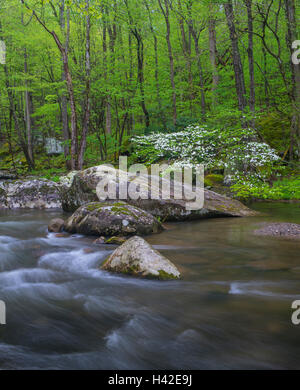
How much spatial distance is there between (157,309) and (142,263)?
0.77 m

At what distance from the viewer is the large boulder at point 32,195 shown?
1045 centimetres

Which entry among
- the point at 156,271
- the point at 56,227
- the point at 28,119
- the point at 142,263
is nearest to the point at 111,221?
the point at 56,227

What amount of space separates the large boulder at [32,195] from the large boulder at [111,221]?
4.67 meters

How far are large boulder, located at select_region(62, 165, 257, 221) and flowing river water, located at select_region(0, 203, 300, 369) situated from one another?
2005 millimetres

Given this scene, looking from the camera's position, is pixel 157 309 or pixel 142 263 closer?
pixel 157 309

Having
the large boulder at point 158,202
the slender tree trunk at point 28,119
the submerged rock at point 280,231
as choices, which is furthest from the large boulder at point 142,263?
the slender tree trunk at point 28,119

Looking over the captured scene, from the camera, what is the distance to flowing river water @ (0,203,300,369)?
230 cm

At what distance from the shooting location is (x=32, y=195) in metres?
10.6

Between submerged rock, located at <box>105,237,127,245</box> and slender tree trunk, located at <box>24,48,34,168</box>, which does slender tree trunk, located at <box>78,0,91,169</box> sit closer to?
slender tree trunk, located at <box>24,48,34,168</box>

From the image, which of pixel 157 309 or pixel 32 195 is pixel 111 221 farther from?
pixel 32 195

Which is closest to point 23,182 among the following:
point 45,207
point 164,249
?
point 45,207

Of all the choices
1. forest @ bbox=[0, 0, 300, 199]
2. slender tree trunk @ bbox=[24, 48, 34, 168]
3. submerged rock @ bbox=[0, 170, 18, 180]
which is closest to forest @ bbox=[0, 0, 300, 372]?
forest @ bbox=[0, 0, 300, 199]

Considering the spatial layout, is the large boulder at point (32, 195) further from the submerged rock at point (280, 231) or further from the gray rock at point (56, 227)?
the submerged rock at point (280, 231)

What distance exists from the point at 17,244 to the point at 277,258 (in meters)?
4.69
